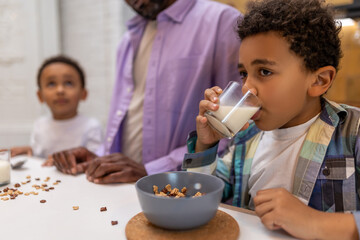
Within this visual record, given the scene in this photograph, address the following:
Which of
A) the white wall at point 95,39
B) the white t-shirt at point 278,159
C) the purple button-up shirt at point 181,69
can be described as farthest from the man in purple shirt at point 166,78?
the white wall at point 95,39

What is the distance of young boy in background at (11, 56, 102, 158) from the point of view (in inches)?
79.3

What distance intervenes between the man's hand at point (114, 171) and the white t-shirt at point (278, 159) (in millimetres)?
394

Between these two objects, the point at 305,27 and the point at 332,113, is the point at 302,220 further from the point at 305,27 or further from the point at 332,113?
the point at 305,27

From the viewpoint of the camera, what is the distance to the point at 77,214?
0.83m

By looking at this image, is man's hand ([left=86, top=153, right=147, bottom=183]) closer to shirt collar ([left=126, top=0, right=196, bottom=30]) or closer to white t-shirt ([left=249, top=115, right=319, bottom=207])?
white t-shirt ([left=249, top=115, right=319, bottom=207])

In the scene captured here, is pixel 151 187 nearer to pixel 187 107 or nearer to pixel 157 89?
pixel 187 107

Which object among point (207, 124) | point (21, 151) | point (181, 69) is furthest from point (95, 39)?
point (207, 124)

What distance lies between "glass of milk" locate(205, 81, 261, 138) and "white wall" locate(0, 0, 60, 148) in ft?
8.34

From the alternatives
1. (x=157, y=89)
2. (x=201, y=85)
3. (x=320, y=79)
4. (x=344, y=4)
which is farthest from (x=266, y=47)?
(x=344, y=4)

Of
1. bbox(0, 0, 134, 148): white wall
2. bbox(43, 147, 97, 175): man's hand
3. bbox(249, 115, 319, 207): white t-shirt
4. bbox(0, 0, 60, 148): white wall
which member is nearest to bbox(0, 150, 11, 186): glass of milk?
bbox(43, 147, 97, 175): man's hand

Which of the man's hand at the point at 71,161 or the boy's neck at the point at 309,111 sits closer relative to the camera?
the boy's neck at the point at 309,111

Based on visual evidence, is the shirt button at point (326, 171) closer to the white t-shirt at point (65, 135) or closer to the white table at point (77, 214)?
Result: the white table at point (77, 214)

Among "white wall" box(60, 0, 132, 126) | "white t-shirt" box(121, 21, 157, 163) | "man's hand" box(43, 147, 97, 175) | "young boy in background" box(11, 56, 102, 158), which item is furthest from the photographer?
"white wall" box(60, 0, 132, 126)

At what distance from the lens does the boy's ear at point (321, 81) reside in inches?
34.8
